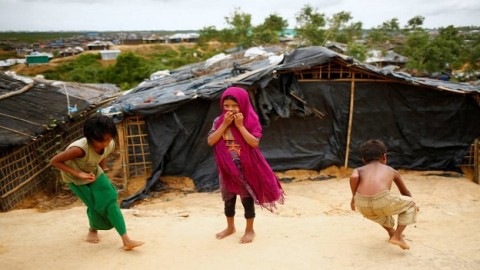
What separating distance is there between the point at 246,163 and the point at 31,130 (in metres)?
4.52

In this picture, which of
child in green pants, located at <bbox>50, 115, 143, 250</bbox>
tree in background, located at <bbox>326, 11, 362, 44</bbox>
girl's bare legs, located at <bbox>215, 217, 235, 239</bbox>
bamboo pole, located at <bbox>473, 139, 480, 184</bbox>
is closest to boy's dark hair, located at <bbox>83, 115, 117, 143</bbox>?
child in green pants, located at <bbox>50, 115, 143, 250</bbox>

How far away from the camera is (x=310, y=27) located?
25.7 m

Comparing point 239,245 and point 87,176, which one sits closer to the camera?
point 87,176

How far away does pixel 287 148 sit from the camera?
7086 mm


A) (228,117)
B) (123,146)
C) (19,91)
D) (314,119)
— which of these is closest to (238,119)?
(228,117)

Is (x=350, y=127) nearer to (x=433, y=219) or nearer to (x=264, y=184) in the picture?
(x=433, y=219)

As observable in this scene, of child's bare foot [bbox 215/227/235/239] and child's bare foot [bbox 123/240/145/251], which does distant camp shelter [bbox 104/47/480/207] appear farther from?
child's bare foot [bbox 123/240/145/251]

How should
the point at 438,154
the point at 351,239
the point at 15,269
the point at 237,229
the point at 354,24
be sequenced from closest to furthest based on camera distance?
the point at 15,269, the point at 351,239, the point at 237,229, the point at 438,154, the point at 354,24

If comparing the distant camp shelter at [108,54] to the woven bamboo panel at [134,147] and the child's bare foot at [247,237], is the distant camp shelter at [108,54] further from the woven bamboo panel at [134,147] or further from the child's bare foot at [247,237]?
the child's bare foot at [247,237]

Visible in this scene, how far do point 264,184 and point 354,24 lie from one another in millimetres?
34494

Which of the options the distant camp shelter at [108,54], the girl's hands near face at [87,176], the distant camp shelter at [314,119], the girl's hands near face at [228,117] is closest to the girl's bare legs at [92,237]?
the girl's hands near face at [87,176]

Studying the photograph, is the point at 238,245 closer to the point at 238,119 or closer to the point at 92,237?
the point at 238,119

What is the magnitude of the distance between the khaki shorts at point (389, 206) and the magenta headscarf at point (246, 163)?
78 centimetres

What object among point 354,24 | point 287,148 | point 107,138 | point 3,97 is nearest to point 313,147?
point 287,148
